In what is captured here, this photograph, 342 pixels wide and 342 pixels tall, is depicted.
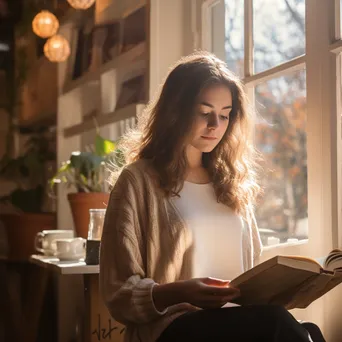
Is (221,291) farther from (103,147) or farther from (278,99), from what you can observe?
(103,147)

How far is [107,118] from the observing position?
3039 millimetres

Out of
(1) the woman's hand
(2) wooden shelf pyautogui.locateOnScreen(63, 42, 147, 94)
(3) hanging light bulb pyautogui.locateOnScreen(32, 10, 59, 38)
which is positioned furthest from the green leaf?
(1) the woman's hand

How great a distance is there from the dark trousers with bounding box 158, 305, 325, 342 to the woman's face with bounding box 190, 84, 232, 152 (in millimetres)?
428

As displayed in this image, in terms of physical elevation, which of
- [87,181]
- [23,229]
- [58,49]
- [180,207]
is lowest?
[23,229]

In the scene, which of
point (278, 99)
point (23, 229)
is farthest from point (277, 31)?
point (23, 229)

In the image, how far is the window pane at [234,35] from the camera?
7.52 ft

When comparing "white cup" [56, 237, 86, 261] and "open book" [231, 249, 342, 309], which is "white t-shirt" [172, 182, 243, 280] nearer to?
"open book" [231, 249, 342, 309]

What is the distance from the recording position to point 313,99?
1747 mm

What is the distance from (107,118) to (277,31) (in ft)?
3.70

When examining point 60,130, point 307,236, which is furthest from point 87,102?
point 307,236

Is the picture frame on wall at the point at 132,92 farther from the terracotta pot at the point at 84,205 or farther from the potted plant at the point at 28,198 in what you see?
the potted plant at the point at 28,198

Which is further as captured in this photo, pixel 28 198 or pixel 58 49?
pixel 28 198

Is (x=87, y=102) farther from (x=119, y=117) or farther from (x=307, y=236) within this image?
(x=307, y=236)

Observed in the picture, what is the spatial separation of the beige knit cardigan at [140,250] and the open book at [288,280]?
0.58 feet
